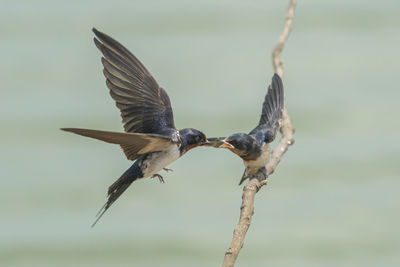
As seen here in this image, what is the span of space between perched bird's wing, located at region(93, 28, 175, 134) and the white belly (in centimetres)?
9

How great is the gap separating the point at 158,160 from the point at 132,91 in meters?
0.19

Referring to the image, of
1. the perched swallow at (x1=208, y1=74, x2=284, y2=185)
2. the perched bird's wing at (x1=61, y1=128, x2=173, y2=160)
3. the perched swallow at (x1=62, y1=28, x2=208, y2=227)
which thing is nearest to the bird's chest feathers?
the perched swallow at (x1=208, y1=74, x2=284, y2=185)

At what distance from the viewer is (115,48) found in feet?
6.07

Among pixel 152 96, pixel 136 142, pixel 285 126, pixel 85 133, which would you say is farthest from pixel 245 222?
pixel 285 126

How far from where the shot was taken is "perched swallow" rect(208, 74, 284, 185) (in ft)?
6.70

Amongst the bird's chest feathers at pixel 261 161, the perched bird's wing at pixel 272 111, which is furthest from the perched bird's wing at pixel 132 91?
the perched bird's wing at pixel 272 111

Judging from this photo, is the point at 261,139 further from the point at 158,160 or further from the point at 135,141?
the point at 135,141

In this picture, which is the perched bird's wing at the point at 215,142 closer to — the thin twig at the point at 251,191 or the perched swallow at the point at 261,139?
the perched swallow at the point at 261,139

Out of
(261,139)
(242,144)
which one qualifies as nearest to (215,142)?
(242,144)

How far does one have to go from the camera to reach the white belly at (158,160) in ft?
5.90

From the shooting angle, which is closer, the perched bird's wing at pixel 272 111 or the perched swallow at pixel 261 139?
the perched swallow at pixel 261 139

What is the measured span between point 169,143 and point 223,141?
0.28m

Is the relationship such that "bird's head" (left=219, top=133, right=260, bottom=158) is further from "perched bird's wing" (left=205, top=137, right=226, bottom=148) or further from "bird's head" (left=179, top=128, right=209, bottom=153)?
"bird's head" (left=179, top=128, right=209, bottom=153)

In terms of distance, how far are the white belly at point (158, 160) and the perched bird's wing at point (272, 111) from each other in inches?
18.0
